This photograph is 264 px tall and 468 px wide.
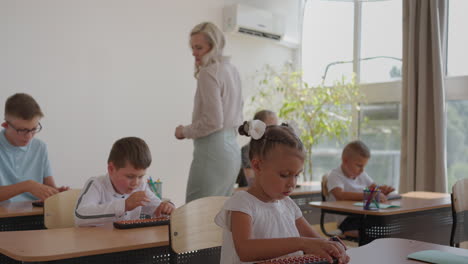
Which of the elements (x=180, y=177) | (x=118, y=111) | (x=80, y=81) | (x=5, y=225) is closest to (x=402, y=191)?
(x=180, y=177)

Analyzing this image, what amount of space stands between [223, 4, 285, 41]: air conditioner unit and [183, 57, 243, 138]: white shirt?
2826 mm

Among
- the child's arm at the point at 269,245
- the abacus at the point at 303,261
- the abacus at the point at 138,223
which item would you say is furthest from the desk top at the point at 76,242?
the abacus at the point at 303,261

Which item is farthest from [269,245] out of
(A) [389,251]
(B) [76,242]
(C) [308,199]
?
(C) [308,199]

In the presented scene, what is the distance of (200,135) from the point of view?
9.69 ft

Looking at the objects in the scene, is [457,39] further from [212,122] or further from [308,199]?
[212,122]

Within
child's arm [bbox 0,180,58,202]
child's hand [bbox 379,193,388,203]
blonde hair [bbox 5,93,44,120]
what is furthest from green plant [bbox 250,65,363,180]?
child's arm [bbox 0,180,58,202]

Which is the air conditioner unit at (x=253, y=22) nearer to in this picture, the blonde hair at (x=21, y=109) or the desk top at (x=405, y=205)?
the desk top at (x=405, y=205)

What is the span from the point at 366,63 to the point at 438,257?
4777 millimetres

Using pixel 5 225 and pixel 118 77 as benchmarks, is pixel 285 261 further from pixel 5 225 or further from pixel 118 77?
pixel 118 77

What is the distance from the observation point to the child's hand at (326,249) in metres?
1.37

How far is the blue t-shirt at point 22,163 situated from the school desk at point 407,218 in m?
1.75

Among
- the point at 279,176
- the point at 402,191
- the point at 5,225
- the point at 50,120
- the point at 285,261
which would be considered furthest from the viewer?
the point at 402,191

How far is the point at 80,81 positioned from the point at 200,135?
2.12m

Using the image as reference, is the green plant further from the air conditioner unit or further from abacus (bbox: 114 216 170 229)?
abacus (bbox: 114 216 170 229)
